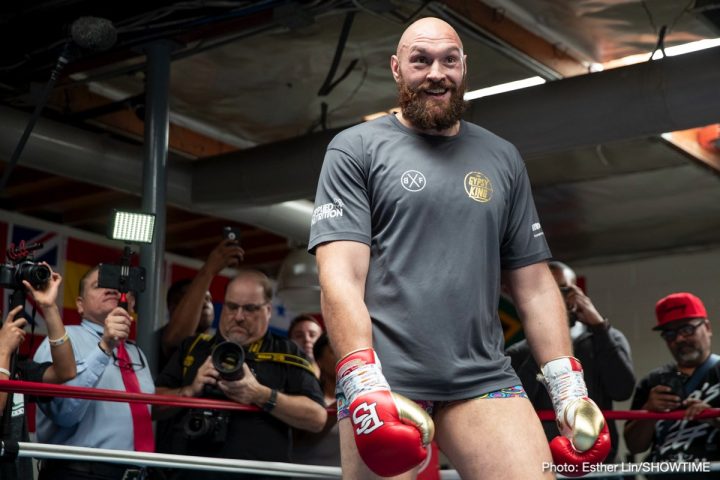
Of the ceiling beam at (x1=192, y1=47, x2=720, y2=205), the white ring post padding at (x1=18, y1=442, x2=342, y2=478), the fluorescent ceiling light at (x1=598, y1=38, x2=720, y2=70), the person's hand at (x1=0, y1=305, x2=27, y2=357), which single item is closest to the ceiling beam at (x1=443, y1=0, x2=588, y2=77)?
the fluorescent ceiling light at (x1=598, y1=38, x2=720, y2=70)

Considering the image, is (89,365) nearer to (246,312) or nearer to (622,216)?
(246,312)

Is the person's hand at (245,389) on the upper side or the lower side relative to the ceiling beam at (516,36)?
lower

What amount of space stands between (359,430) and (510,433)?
1.13ft

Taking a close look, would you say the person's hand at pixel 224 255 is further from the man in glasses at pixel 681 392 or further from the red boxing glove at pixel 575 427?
the red boxing glove at pixel 575 427

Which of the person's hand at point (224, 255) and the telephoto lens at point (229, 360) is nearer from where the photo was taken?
the telephoto lens at point (229, 360)

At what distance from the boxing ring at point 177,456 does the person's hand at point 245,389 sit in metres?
0.03

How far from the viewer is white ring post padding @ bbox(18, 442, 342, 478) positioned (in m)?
3.16

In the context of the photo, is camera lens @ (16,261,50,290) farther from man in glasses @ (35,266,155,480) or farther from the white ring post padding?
the white ring post padding

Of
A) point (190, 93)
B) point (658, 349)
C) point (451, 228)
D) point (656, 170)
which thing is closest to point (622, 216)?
point (656, 170)

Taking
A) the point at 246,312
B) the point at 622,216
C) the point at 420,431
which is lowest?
the point at 420,431

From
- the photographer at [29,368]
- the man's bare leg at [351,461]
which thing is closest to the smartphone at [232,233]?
the photographer at [29,368]

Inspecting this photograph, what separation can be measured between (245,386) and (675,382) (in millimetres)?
1805

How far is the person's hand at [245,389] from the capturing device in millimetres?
3861

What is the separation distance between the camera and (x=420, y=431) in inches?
73.5
